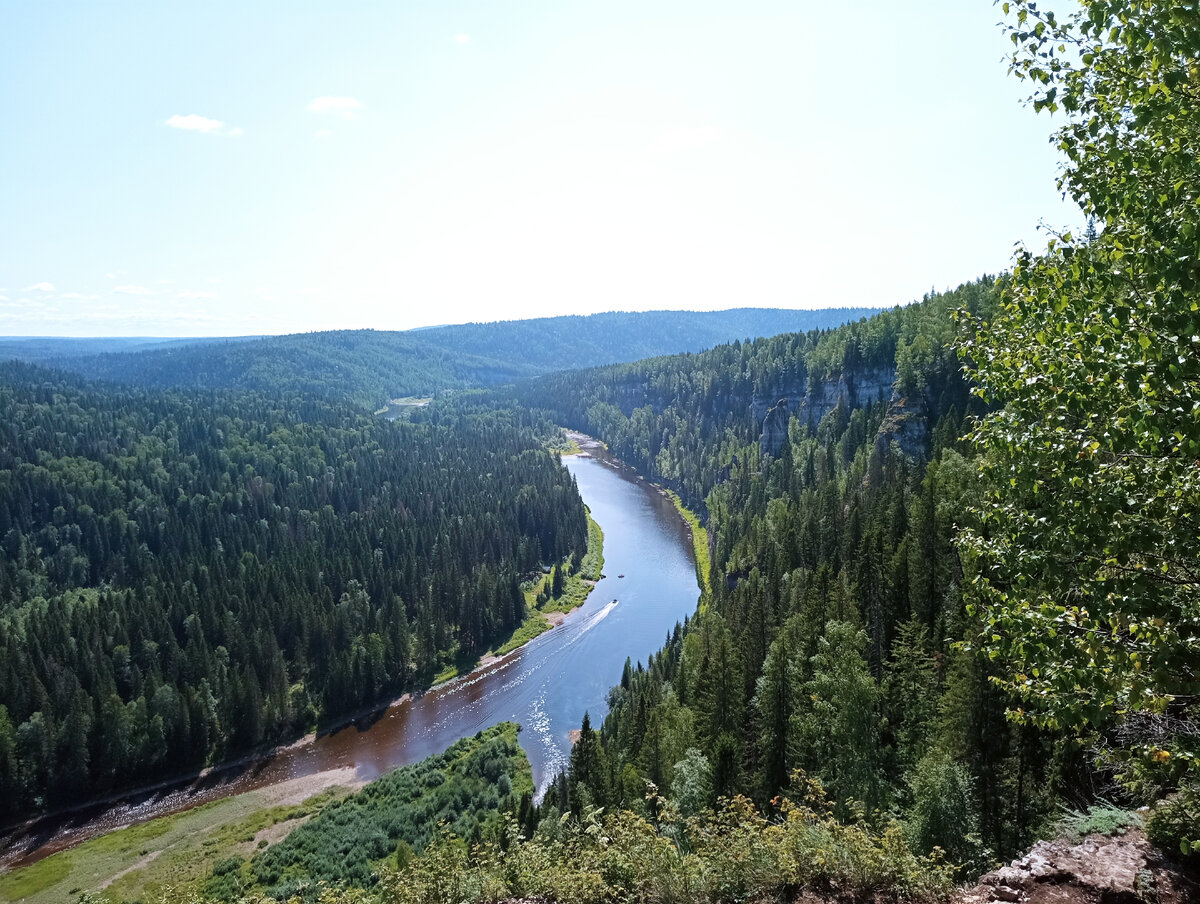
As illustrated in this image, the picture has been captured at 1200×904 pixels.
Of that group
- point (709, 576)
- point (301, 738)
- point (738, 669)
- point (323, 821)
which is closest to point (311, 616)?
point (301, 738)

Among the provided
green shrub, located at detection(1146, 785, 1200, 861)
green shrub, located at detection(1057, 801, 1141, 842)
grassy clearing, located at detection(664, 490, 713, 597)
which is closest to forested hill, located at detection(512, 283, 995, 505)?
grassy clearing, located at detection(664, 490, 713, 597)

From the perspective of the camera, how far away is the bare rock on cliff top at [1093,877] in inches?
526

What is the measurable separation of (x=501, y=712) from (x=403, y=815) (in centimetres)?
2060

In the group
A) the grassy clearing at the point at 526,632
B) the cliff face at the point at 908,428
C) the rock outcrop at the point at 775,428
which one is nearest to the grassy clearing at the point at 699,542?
the rock outcrop at the point at 775,428

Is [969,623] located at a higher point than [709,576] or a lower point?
higher

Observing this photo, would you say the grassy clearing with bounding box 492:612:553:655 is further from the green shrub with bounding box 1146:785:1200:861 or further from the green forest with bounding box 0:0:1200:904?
the green shrub with bounding box 1146:785:1200:861

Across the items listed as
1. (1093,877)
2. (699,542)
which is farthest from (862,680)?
(699,542)

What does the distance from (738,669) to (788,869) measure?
3587cm

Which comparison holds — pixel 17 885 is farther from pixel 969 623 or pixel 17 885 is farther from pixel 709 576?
pixel 709 576

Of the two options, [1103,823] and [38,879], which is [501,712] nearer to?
[38,879]

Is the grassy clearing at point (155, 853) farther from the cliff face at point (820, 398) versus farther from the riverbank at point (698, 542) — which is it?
the cliff face at point (820, 398)

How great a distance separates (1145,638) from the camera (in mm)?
10812

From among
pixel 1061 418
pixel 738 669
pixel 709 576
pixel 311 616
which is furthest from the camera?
pixel 709 576

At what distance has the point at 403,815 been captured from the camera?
2329 inches
